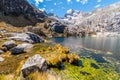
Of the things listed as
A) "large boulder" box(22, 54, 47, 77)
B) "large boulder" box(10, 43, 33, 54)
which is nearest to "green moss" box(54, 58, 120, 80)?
"large boulder" box(22, 54, 47, 77)

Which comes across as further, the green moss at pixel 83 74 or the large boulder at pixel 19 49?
A: the large boulder at pixel 19 49

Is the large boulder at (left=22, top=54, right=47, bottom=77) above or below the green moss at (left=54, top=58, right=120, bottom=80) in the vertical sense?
above

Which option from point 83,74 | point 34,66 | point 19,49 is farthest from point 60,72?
point 19,49

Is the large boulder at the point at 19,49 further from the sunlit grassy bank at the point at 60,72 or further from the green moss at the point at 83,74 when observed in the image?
the green moss at the point at 83,74

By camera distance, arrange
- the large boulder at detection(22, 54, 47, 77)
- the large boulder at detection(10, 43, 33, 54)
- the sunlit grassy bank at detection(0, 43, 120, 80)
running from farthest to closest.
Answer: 1. the large boulder at detection(10, 43, 33, 54)
2. the sunlit grassy bank at detection(0, 43, 120, 80)
3. the large boulder at detection(22, 54, 47, 77)

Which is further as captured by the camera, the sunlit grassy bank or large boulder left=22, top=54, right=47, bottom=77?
the sunlit grassy bank

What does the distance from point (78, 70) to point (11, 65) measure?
17661 millimetres

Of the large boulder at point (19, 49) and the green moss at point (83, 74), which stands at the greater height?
the large boulder at point (19, 49)

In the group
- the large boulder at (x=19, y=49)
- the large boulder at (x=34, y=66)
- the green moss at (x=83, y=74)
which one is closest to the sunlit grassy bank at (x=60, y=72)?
the green moss at (x=83, y=74)

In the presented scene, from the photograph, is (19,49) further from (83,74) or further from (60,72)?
(83,74)

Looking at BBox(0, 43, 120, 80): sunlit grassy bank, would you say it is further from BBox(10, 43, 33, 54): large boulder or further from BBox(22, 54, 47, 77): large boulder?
BBox(10, 43, 33, 54): large boulder

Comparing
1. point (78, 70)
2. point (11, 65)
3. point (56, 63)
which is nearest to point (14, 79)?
point (11, 65)

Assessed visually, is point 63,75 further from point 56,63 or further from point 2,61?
point 2,61

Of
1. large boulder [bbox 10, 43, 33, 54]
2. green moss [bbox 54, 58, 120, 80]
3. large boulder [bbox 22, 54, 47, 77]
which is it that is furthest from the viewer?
large boulder [bbox 10, 43, 33, 54]
